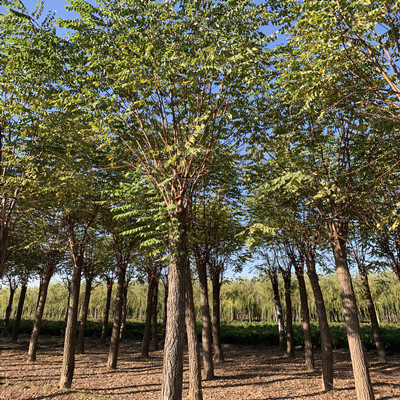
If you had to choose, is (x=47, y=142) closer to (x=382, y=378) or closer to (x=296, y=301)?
(x=382, y=378)

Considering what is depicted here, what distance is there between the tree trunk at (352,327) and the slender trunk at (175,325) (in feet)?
14.7

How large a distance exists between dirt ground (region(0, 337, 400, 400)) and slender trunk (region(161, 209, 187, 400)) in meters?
3.95

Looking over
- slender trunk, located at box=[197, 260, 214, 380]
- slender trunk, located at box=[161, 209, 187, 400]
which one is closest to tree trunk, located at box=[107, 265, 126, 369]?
slender trunk, located at box=[197, 260, 214, 380]

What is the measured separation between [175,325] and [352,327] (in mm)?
4852

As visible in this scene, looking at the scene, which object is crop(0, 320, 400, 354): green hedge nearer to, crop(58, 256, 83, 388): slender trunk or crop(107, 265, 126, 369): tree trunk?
crop(107, 265, 126, 369): tree trunk

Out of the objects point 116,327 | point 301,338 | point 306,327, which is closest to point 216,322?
point 306,327

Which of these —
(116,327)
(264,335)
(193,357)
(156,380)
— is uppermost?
(116,327)

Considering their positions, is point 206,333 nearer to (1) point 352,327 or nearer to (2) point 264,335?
(1) point 352,327

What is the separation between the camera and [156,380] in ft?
35.0

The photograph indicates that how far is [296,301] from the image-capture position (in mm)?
35750

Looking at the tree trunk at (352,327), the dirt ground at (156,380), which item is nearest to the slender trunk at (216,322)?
the dirt ground at (156,380)

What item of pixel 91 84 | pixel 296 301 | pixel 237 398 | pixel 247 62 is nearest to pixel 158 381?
pixel 237 398

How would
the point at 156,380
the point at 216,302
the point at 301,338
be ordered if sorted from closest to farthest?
the point at 156,380
the point at 216,302
the point at 301,338

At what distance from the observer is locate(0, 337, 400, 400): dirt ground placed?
28.3 feet
